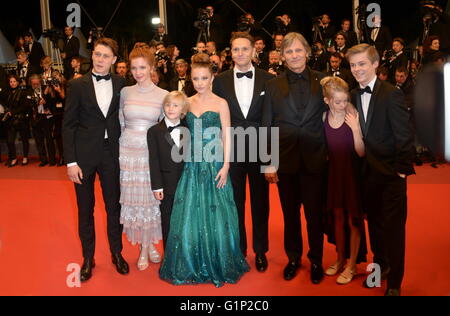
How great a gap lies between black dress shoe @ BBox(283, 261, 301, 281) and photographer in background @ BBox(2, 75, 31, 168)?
258 inches

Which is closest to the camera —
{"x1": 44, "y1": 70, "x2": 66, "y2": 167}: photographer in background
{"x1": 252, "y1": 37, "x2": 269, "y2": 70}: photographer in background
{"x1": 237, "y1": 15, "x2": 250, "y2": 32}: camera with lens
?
{"x1": 252, "y1": 37, "x2": 269, "y2": 70}: photographer in background

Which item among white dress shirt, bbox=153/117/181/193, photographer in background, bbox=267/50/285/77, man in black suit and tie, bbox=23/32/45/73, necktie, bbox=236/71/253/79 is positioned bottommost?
white dress shirt, bbox=153/117/181/193

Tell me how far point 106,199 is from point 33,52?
283 inches

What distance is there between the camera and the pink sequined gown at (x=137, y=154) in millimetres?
3490

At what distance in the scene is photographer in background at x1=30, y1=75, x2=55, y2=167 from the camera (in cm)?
839

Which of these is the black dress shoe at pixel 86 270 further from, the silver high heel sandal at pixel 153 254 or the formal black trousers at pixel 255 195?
the formal black trousers at pixel 255 195

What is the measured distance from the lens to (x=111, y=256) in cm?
390

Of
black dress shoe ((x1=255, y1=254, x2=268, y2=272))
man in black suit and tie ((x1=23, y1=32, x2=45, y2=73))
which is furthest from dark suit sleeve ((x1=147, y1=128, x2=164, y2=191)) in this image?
man in black suit and tie ((x1=23, y1=32, x2=45, y2=73))

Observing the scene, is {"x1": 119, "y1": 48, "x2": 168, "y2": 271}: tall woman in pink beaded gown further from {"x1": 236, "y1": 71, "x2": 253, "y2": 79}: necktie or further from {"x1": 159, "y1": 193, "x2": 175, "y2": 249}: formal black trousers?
{"x1": 236, "y1": 71, "x2": 253, "y2": 79}: necktie

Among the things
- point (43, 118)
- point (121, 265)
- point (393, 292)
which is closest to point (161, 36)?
point (43, 118)

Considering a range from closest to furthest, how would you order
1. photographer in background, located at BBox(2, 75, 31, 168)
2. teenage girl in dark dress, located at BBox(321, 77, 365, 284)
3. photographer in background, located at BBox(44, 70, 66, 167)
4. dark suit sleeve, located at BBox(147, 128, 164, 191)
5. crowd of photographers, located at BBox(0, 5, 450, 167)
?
teenage girl in dark dress, located at BBox(321, 77, 365, 284) → dark suit sleeve, located at BBox(147, 128, 164, 191) → crowd of photographers, located at BBox(0, 5, 450, 167) → photographer in background, located at BBox(44, 70, 66, 167) → photographer in background, located at BBox(2, 75, 31, 168)

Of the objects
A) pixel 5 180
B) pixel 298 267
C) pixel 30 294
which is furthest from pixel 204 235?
pixel 5 180

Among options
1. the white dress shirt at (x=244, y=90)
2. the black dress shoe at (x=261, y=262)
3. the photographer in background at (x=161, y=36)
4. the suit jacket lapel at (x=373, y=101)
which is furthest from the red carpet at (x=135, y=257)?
the photographer in background at (x=161, y=36)

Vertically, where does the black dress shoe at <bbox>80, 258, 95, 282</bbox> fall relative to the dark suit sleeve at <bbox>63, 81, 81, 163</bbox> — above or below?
below
